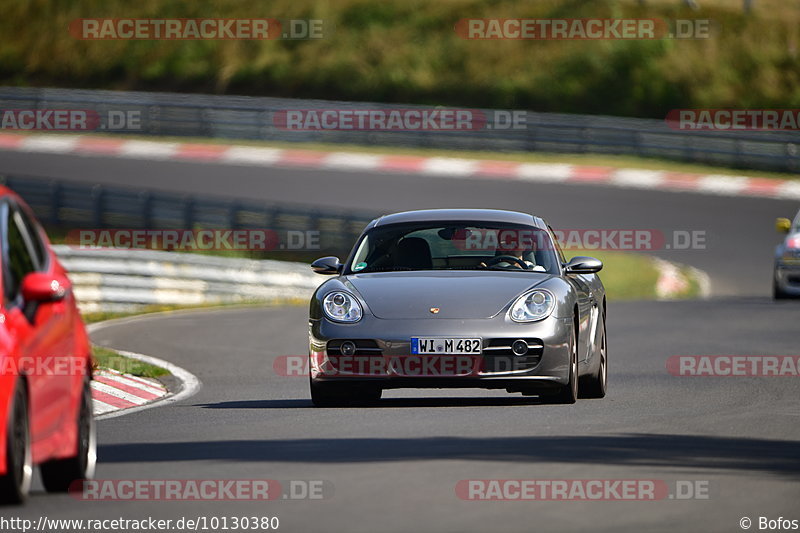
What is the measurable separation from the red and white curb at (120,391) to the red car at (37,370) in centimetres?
414

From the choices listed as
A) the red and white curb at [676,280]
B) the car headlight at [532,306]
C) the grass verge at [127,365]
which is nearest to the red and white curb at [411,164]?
the red and white curb at [676,280]

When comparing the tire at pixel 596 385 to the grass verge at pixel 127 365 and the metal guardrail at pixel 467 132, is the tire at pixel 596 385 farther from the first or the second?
the metal guardrail at pixel 467 132

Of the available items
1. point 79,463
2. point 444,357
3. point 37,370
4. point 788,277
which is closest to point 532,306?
point 444,357

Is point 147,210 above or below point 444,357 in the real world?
above

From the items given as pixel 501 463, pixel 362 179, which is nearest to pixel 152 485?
pixel 501 463

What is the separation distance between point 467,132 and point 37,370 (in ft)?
106

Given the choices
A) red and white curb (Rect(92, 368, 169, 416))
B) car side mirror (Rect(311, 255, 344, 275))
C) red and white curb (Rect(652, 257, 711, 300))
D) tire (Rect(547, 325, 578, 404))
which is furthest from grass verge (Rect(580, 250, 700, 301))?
tire (Rect(547, 325, 578, 404))

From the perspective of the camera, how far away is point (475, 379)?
1059 centimetres

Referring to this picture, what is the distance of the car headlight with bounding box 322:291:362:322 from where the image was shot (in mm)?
10789

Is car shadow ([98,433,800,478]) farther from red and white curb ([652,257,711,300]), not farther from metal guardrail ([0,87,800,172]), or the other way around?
metal guardrail ([0,87,800,172])

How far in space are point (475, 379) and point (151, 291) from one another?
517 inches

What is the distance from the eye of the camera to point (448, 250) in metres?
11.8

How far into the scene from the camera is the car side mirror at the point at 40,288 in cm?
687

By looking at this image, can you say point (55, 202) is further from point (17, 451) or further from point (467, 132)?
point (17, 451)
